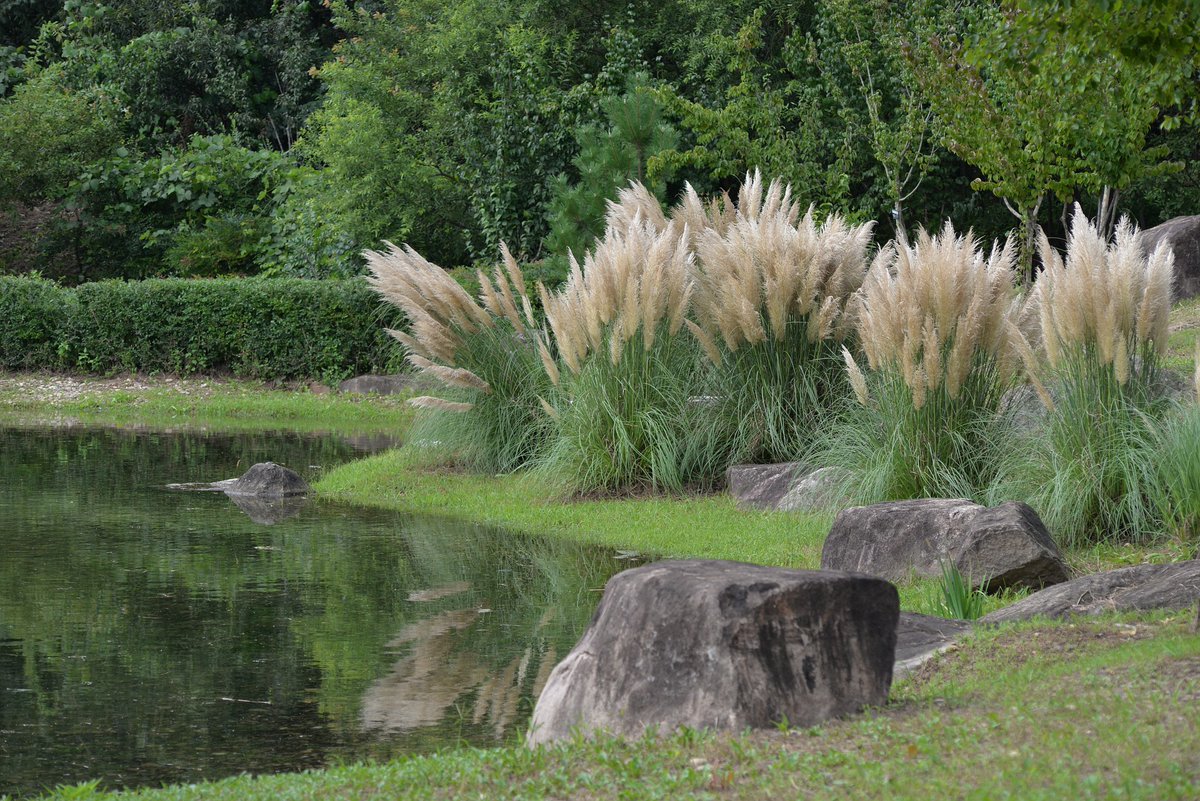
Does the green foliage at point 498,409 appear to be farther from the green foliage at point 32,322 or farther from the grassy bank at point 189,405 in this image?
the green foliage at point 32,322

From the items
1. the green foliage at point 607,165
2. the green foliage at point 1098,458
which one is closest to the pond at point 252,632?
the green foliage at point 1098,458

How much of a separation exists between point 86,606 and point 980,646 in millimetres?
5072

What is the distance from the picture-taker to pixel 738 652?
4.91m

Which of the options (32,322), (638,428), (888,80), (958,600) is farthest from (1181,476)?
(32,322)

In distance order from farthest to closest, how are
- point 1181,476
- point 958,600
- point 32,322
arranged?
point 32,322 → point 1181,476 → point 958,600

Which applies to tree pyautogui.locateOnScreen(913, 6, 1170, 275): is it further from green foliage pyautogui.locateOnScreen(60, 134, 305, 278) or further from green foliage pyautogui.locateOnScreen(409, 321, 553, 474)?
green foliage pyautogui.locateOnScreen(60, 134, 305, 278)

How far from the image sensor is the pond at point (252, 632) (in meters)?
5.82

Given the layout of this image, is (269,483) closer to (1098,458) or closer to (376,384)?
(1098,458)

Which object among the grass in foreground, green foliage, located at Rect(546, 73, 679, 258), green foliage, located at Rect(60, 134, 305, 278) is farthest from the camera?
green foliage, located at Rect(60, 134, 305, 278)

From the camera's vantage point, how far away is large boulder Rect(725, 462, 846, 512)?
10203mm

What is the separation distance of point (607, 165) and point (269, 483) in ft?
29.8

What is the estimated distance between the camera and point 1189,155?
82.6ft

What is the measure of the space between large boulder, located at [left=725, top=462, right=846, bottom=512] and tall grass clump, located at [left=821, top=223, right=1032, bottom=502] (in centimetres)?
35

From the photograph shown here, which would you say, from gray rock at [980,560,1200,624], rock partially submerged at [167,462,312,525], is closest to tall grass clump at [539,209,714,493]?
rock partially submerged at [167,462,312,525]
